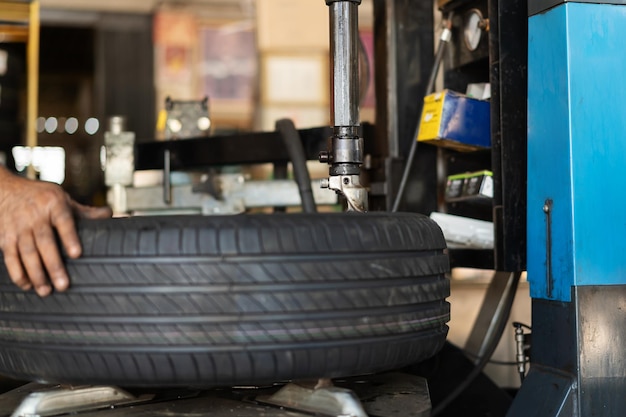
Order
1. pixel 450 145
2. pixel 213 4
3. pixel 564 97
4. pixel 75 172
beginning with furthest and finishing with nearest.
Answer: pixel 75 172 → pixel 213 4 → pixel 450 145 → pixel 564 97

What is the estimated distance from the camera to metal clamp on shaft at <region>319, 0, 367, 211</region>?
4.35ft

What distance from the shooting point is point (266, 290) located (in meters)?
0.96

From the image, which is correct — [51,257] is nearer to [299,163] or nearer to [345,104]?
[345,104]

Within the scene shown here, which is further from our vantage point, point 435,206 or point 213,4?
point 213,4

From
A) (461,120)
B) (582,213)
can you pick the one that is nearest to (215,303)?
(582,213)

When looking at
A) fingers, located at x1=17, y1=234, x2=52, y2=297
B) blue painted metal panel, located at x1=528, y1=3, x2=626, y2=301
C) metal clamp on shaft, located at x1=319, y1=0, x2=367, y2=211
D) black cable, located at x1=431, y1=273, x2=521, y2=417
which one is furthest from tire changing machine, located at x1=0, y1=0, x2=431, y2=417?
black cable, located at x1=431, y1=273, x2=521, y2=417

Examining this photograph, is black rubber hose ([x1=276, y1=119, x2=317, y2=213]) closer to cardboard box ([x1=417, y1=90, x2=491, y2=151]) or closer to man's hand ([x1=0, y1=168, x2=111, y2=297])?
cardboard box ([x1=417, y1=90, x2=491, y2=151])

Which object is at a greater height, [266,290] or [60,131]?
[60,131]

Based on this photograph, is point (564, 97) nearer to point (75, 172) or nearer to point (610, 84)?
point (610, 84)

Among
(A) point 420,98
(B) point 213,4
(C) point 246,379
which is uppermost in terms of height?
(B) point 213,4

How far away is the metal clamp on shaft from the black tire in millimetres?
328

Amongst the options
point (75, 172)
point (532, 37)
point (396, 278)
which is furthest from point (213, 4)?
point (396, 278)

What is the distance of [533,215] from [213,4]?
433cm

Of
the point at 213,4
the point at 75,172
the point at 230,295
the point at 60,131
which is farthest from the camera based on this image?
the point at 60,131
